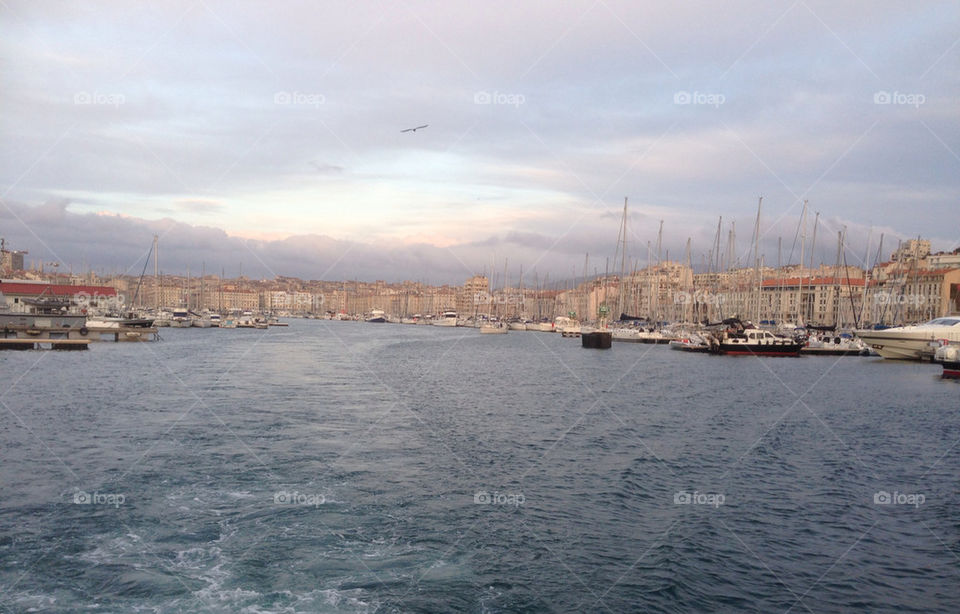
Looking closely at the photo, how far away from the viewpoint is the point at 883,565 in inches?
376

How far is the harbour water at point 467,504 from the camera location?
825cm

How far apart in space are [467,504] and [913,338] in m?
47.8

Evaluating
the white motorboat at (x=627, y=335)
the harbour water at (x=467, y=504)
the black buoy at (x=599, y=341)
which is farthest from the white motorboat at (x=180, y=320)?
the harbour water at (x=467, y=504)

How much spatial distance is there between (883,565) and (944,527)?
2.57m

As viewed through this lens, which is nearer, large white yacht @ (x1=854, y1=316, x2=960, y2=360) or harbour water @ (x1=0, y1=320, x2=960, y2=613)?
harbour water @ (x1=0, y1=320, x2=960, y2=613)

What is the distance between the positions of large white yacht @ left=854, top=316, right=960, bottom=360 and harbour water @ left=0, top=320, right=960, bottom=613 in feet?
87.7

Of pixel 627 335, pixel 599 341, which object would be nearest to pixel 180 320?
pixel 599 341

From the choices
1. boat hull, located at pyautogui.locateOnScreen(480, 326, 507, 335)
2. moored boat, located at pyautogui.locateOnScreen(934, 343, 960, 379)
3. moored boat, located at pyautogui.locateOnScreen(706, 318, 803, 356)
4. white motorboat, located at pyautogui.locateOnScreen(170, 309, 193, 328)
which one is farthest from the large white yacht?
white motorboat, located at pyautogui.locateOnScreen(170, 309, 193, 328)

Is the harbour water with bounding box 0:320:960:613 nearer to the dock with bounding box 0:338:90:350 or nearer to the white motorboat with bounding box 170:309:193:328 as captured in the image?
the dock with bounding box 0:338:90:350

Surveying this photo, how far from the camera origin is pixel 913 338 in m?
47.8

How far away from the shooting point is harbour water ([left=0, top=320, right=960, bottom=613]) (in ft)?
27.1

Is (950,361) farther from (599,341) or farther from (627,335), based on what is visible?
(627,335)

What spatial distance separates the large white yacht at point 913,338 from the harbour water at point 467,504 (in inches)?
1053

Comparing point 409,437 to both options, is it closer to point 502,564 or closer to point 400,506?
point 400,506
